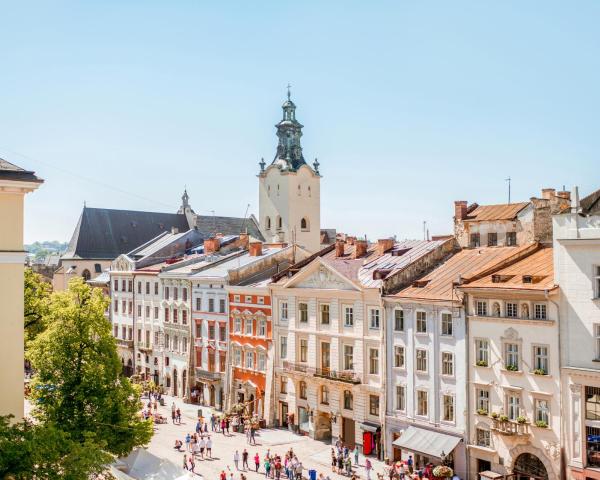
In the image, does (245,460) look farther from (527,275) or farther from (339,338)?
(527,275)

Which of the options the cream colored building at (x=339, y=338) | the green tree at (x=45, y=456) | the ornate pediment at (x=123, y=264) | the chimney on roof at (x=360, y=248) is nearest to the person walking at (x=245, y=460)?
the cream colored building at (x=339, y=338)

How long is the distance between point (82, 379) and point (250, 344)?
85.0 feet

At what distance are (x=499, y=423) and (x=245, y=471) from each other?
14867 mm

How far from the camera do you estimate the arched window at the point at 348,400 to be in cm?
4391

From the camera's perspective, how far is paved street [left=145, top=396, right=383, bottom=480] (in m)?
39.6

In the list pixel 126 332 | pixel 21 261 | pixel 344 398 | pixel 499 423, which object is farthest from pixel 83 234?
pixel 21 261

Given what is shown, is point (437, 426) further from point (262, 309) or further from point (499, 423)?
point (262, 309)

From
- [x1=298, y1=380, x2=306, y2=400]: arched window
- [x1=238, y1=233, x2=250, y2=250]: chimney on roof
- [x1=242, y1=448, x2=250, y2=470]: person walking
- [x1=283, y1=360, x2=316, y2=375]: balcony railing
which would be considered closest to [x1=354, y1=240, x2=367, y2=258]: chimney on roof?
[x1=283, y1=360, x2=316, y2=375]: balcony railing

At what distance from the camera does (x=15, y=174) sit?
1817cm

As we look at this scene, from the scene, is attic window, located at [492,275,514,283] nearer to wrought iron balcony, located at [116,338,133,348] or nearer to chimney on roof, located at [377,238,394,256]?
chimney on roof, located at [377,238,394,256]

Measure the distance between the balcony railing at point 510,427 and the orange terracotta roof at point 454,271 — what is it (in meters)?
6.83

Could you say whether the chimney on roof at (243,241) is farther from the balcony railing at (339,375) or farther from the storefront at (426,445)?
the storefront at (426,445)

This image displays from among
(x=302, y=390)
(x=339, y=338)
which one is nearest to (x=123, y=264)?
(x=302, y=390)

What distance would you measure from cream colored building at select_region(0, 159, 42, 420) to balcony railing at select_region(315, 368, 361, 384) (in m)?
27.3
